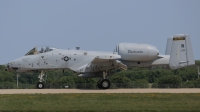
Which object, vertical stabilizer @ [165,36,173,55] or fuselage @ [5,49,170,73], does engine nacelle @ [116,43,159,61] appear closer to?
fuselage @ [5,49,170,73]

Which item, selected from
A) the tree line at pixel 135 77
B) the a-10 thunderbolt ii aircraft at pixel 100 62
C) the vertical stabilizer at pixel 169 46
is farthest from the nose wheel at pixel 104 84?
the tree line at pixel 135 77

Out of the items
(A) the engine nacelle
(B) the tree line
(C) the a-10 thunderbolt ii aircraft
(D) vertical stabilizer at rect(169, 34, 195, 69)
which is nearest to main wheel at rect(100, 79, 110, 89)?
(C) the a-10 thunderbolt ii aircraft

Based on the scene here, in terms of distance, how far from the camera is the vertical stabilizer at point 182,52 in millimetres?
32000

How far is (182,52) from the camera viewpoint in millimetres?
32031

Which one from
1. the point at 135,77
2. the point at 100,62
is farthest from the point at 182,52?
the point at 135,77

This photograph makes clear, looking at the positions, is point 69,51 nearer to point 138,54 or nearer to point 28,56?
point 28,56

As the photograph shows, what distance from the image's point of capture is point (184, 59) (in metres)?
32.0

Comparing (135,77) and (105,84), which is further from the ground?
(135,77)

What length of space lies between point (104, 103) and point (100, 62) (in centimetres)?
990

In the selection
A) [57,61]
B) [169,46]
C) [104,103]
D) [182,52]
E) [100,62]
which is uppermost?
[169,46]

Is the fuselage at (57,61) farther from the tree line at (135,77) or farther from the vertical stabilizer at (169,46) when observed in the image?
the tree line at (135,77)

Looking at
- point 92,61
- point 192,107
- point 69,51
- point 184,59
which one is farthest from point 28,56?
point 192,107

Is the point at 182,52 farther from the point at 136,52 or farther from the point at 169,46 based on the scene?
the point at 169,46

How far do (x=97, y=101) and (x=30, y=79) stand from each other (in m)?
38.4
